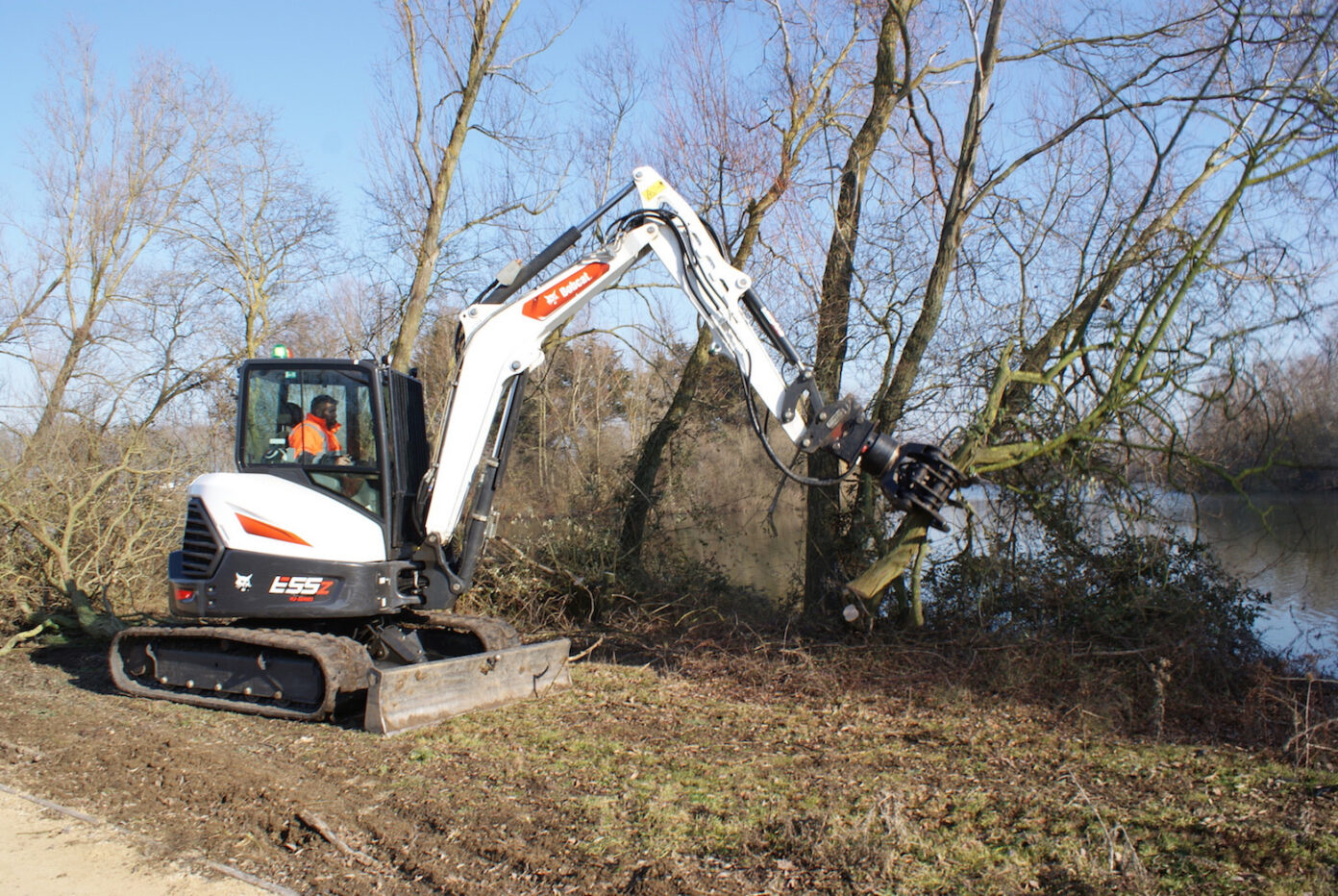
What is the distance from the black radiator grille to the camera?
23.6 feet

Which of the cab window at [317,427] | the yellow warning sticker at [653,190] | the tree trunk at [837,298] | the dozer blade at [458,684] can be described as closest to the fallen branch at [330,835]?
the dozer blade at [458,684]

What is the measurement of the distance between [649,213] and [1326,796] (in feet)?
16.0

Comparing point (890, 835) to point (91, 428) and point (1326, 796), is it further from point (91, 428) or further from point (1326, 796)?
point (91, 428)

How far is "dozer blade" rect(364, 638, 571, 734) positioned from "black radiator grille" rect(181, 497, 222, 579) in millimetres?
1597

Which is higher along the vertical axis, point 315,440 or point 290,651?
point 315,440

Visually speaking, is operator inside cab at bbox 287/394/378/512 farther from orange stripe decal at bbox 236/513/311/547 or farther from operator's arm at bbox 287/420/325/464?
orange stripe decal at bbox 236/513/311/547

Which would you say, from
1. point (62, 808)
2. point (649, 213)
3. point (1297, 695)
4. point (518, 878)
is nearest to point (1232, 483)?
point (1297, 695)

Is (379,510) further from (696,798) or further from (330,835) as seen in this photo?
(696,798)

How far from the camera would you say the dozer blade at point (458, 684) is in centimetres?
641

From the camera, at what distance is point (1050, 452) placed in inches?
322

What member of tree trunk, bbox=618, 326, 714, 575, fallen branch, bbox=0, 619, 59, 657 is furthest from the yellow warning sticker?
fallen branch, bbox=0, 619, 59, 657

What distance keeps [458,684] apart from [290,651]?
4.07 ft

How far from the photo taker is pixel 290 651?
Result: 23.1 feet

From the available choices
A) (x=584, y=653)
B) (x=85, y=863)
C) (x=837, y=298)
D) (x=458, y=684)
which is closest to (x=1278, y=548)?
(x=837, y=298)
